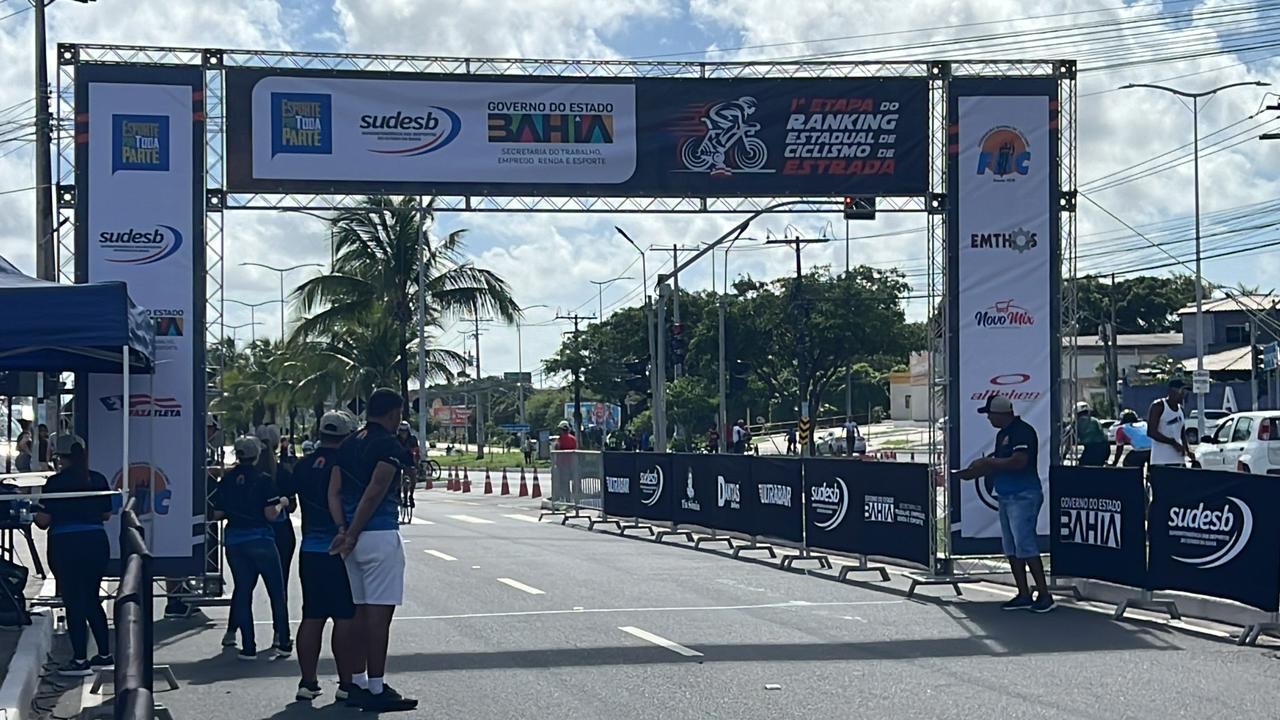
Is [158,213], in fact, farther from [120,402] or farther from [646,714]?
[646,714]

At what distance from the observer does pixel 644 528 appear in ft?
81.4

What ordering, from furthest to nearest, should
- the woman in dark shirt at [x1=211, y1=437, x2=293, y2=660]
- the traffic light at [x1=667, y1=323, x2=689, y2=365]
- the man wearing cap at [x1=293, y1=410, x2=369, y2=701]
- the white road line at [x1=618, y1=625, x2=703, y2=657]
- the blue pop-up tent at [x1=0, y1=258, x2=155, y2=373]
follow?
the traffic light at [x1=667, y1=323, x2=689, y2=365]
the woman in dark shirt at [x1=211, y1=437, x2=293, y2=660]
the white road line at [x1=618, y1=625, x2=703, y2=657]
the blue pop-up tent at [x1=0, y1=258, x2=155, y2=373]
the man wearing cap at [x1=293, y1=410, x2=369, y2=701]

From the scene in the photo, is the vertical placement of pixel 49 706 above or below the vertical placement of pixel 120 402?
below

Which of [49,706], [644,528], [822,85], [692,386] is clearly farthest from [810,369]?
[49,706]

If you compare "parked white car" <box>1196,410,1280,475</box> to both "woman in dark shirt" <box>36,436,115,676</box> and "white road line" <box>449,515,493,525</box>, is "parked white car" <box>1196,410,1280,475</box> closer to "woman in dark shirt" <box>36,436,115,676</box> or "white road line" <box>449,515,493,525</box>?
"white road line" <box>449,515,493,525</box>

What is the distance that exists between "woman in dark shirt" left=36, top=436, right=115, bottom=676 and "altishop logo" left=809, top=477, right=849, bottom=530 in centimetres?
893

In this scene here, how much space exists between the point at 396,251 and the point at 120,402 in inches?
1225

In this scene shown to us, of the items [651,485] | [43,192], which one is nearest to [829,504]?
[651,485]

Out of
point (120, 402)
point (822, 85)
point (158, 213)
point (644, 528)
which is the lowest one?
point (644, 528)

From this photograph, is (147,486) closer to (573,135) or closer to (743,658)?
(573,135)

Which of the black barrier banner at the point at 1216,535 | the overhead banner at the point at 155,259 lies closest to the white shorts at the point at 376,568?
the overhead banner at the point at 155,259

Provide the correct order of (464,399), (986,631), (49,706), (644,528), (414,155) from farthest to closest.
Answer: (464,399) → (644,528) → (414,155) → (986,631) → (49,706)

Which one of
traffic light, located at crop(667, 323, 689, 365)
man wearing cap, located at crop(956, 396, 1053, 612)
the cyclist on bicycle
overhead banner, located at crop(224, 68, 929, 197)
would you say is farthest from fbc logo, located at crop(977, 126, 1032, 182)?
traffic light, located at crop(667, 323, 689, 365)

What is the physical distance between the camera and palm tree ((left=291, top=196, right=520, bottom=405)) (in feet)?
142
